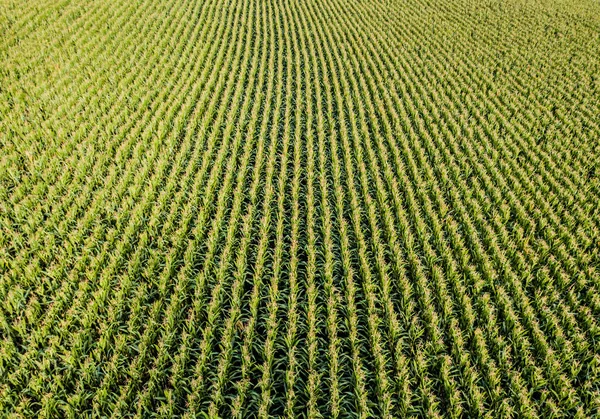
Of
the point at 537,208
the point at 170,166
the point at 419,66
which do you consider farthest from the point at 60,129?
the point at 419,66

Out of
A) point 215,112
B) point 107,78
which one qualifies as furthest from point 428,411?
point 107,78

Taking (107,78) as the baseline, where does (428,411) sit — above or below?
below

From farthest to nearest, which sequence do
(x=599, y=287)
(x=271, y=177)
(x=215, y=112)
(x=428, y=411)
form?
(x=215, y=112) → (x=271, y=177) → (x=599, y=287) → (x=428, y=411)

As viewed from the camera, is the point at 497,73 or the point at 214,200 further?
the point at 497,73

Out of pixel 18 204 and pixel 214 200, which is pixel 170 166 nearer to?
pixel 214 200

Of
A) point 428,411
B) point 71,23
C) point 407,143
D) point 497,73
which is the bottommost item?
point 428,411

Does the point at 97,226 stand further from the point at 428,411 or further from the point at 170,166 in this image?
the point at 428,411

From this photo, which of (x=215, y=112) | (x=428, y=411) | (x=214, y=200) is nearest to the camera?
(x=428, y=411)
